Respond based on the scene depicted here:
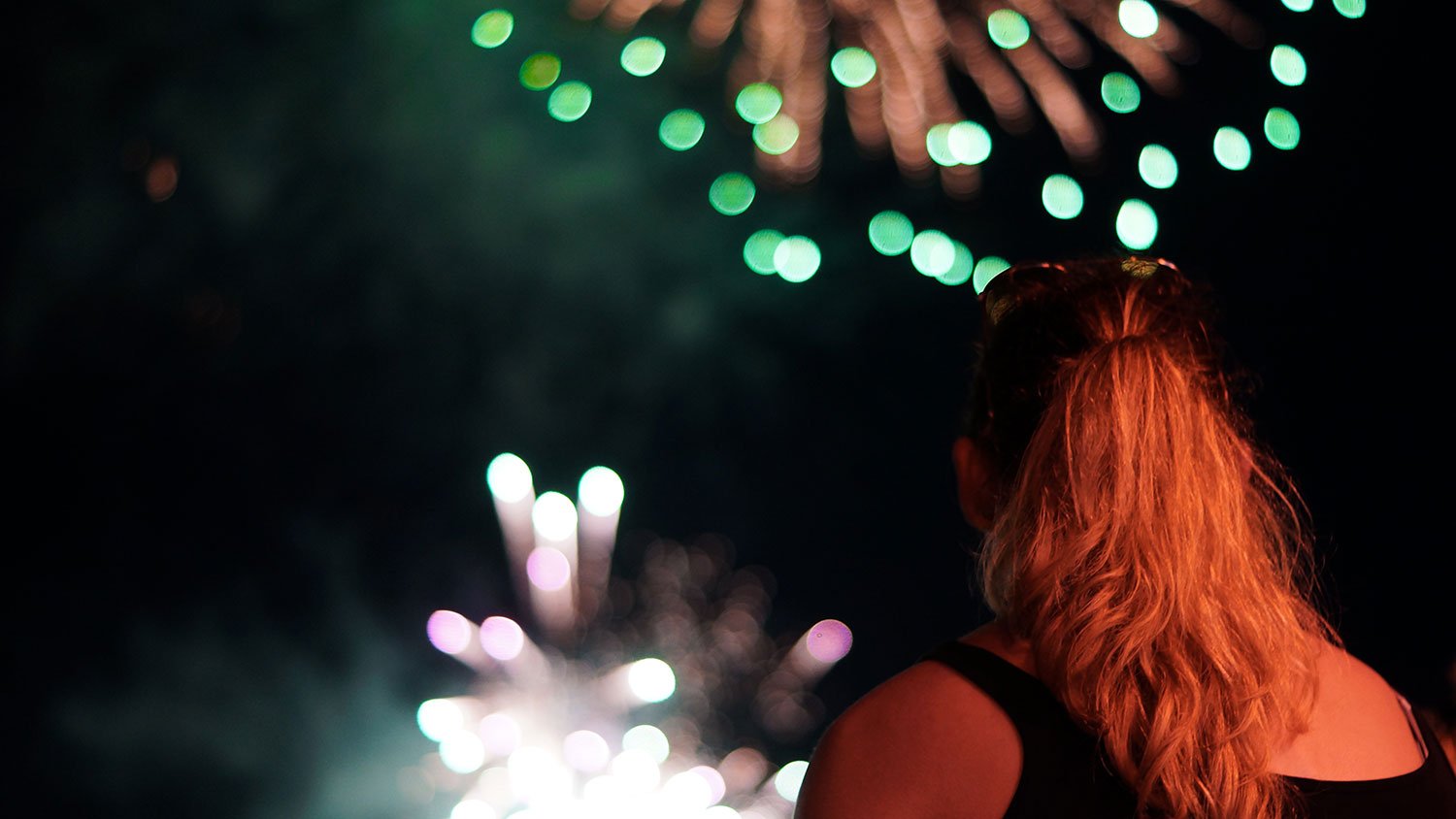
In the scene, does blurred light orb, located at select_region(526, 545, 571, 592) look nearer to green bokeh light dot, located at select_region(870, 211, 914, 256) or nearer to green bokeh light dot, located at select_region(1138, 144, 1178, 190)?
green bokeh light dot, located at select_region(870, 211, 914, 256)

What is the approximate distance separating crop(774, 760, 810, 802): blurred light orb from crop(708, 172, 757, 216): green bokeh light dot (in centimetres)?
376

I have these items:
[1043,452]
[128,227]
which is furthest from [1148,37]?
[128,227]

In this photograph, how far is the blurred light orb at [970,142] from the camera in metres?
3.85

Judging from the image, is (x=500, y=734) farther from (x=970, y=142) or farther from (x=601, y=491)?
(x=970, y=142)

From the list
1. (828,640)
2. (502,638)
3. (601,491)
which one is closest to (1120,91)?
(601,491)

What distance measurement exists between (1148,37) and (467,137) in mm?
2390

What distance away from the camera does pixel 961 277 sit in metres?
4.32

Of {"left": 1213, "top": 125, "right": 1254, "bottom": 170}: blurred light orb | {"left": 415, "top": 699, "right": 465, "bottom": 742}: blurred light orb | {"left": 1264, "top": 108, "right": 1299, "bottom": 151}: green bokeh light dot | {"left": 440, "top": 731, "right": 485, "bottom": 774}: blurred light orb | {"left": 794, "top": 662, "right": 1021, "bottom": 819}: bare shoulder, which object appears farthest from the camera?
{"left": 440, "top": 731, "right": 485, "bottom": 774}: blurred light orb

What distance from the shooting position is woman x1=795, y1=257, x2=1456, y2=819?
0.90 metres

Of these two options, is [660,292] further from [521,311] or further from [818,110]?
[818,110]

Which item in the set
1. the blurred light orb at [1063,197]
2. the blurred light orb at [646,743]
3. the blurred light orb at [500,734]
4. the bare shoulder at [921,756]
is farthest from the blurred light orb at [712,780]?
the bare shoulder at [921,756]

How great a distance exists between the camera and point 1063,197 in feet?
12.8

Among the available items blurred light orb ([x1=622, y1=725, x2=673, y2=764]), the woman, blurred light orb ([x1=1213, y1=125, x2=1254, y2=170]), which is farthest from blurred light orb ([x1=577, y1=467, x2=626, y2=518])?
the woman

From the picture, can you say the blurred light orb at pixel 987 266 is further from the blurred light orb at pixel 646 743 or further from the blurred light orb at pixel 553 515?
the blurred light orb at pixel 646 743
